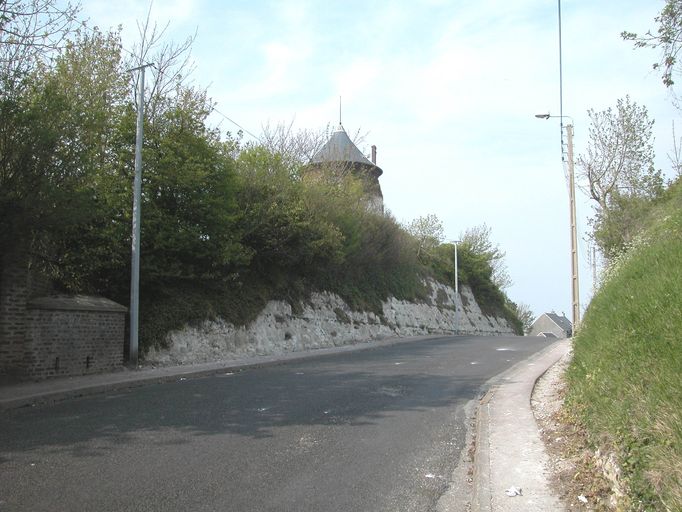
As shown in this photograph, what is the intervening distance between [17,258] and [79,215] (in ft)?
5.12

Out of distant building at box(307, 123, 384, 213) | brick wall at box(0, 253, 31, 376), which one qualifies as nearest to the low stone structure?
brick wall at box(0, 253, 31, 376)

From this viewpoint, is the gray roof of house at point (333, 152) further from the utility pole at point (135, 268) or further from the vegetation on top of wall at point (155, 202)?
the utility pole at point (135, 268)

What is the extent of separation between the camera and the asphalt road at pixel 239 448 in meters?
5.50

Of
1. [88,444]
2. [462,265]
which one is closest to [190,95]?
[88,444]

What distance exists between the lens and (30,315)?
41.1ft

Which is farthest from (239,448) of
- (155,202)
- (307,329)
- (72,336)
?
(307,329)

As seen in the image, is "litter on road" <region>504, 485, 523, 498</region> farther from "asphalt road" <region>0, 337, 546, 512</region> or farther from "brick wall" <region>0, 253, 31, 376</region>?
"brick wall" <region>0, 253, 31, 376</region>

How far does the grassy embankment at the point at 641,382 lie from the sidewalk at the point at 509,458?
668 mm

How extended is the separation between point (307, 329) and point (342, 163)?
11824 millimetres

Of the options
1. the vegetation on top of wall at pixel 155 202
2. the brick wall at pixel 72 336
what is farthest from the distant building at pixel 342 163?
the brick wall at pixel 72 336

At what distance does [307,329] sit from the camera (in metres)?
25.5

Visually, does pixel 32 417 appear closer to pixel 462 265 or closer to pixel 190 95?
pixel 190 95

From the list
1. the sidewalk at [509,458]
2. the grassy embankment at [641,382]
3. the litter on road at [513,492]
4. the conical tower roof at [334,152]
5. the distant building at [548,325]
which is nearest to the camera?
the grassy embankment at [641,382]

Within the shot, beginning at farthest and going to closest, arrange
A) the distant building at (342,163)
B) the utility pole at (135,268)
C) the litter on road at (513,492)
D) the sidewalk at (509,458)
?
the distant building at (342,163)
the utility pole at (135,268)
the litter on road at (513,492)
the sidewalk at (509,458)
